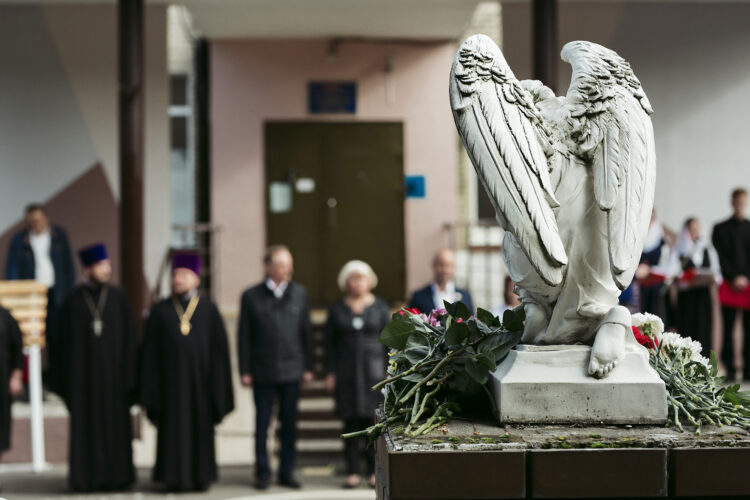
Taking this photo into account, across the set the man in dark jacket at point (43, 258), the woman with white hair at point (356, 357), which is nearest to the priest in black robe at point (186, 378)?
the woman with white hair at point (356, 357)

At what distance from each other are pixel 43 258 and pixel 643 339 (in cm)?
672

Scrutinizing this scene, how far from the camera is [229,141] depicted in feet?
35.6

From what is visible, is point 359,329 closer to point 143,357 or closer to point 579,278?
point 143,357

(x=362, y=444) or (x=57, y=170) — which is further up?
(x=57, y=170)

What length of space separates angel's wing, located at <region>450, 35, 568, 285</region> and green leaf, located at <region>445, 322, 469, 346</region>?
0.34 metres

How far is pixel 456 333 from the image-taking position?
2.79 meters

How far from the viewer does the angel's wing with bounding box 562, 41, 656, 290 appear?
256cm

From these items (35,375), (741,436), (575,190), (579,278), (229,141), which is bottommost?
(35,375)

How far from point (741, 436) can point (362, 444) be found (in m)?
4.82

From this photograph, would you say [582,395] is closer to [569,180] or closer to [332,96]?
[569,180]

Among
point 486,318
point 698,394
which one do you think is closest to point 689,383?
point 698,394

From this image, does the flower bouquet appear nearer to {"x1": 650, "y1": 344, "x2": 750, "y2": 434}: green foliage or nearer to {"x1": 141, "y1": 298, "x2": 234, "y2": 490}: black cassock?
{"x1": 650, "y1": 344, "x2": 750, "y2": 434}: green foliage

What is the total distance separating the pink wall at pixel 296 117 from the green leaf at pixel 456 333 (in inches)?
319

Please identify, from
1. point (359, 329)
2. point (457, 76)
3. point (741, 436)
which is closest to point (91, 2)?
point (359, 329)
